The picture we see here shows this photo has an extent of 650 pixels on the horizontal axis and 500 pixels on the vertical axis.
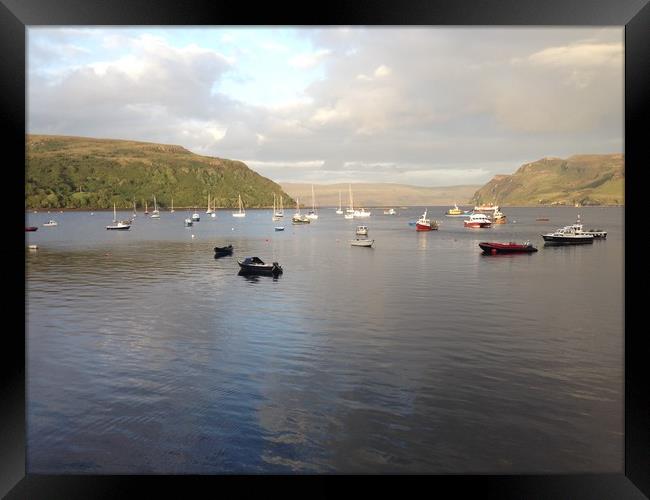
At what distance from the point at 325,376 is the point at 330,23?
9.33 meters

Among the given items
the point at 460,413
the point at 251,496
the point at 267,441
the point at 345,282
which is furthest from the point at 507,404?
the point at 345,282

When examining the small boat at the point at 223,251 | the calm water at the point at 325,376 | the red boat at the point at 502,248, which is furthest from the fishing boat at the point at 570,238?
the small boat at the point at 223,251

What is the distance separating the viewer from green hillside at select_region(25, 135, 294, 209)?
504ft

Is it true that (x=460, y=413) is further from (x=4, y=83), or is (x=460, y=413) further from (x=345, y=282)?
(x=345, y=282)

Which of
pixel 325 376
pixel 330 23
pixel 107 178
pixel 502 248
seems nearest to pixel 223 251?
pixel 502 248

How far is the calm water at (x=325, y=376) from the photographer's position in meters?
8.42

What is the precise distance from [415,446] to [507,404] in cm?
307

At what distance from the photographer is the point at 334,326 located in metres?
19.6

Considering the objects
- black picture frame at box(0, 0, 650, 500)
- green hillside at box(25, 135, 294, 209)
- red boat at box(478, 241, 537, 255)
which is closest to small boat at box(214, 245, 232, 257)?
red boat at box(478, 241, 537, 255)

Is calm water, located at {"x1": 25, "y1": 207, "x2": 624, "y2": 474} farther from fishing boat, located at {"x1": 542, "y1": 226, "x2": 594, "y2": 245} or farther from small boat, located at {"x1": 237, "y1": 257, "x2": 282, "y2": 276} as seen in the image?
fishing boat, located at {"x1": 542, "y1": 226, "x2": 594, "y2": 245}

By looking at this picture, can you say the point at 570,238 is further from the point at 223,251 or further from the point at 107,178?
the point at 107,178

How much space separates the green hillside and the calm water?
135662mm

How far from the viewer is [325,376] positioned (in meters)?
12.8

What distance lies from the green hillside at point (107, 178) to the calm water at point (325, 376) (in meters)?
136
